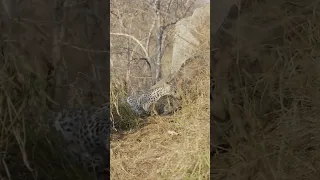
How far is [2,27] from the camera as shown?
4.22ft

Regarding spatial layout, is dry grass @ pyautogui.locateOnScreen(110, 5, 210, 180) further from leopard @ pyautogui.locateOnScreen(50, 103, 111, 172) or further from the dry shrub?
leopard @ pyautogui.locateOnScreen(50, 103, 111, 172)

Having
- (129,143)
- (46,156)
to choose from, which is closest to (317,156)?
(46,156)

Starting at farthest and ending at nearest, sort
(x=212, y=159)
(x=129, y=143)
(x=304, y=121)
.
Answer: (x=129, y=143) → (x=212, y=159) → (x=304, y=121)

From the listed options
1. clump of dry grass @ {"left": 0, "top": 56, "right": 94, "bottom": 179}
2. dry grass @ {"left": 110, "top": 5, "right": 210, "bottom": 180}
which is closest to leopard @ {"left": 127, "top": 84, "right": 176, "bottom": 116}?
dry grass @ {"left": 110, "top": 5, "right": 210, "bottom": 180}

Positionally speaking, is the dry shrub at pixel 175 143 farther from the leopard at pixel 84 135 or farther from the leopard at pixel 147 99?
the leopard at pixel 84 135

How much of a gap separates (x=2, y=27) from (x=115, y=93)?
0.67 meters

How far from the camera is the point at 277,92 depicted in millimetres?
1104

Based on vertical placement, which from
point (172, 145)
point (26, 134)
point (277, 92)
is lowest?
point (172, 145)

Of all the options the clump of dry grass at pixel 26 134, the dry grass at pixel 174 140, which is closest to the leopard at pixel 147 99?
the dry grass at pixel 174 140

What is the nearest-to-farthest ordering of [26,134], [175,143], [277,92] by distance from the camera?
[277,92]
[26,134]
[175,143]

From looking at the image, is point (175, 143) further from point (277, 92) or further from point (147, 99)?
point (277, 92)

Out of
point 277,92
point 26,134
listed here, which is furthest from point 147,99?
point 277,92

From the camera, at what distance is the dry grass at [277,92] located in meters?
1.08

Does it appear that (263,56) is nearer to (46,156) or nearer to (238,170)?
(238,170)
